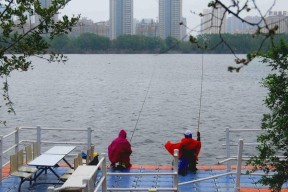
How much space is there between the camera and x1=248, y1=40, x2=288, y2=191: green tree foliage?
21.4 feet

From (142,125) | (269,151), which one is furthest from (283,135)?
(142,125)

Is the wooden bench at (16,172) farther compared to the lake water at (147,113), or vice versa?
the lake water at (147,113)

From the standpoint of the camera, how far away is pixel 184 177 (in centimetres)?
1020

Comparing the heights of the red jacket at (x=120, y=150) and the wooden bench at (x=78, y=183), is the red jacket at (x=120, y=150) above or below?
below

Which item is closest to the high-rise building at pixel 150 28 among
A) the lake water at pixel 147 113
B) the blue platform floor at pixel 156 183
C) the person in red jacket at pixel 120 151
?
the person in red jacket at pixel 120 151

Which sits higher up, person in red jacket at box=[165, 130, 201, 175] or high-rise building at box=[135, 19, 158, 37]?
high-rise building at box=[135, 19, 158, 37]

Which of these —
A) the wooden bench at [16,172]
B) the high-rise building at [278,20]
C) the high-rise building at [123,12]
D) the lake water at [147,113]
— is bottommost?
the lake water at [147,113]

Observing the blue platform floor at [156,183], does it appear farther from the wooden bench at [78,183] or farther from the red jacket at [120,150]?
the wooden bench at [78,183]

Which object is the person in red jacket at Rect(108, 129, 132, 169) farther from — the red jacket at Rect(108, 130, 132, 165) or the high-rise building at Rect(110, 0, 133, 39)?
the high-rise building at Rect(110, 0, 133, 39)

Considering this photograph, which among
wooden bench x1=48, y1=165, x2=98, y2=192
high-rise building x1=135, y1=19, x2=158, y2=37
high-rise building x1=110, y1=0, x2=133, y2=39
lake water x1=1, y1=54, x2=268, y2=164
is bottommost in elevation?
lake water x1=1, y1=54, x2=268, y2=164

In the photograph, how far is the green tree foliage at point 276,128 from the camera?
6.53m

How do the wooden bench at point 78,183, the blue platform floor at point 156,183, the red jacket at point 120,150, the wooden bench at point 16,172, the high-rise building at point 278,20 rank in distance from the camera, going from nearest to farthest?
the high-rise building at point 278,20 < the wooden bench at point 78,183 < the wooden bench at point 16,172 < the blue platform floor at point 156,183 < the red jacket at point 120,150

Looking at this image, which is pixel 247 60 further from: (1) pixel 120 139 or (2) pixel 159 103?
(2) pixel 159 103

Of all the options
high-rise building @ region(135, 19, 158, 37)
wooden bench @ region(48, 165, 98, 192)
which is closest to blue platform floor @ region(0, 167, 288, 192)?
high-rise building @ region(135, 19, 158, 37)
